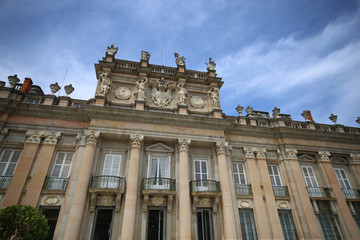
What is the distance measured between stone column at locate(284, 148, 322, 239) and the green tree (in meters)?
15.4

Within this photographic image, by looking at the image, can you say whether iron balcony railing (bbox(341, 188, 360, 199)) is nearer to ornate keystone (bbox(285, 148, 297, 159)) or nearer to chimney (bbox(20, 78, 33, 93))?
ornate keystone (bbox(285, 148, 297, 159))

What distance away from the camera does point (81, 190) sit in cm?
1188

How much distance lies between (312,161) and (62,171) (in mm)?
19387

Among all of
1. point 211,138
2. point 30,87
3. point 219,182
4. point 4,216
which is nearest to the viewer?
point 4,216

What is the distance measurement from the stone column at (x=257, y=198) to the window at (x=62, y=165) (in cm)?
1274

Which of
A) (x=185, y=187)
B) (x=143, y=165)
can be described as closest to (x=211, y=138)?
(x=185, y=187)

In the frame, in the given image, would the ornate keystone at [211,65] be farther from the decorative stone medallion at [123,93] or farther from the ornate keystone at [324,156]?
the ornate keystone at [324,156]

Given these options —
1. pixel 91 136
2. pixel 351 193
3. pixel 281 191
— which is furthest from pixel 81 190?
pixel 351 193

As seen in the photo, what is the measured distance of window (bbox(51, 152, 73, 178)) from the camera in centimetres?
1311

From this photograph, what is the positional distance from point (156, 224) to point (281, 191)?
9.50 metres

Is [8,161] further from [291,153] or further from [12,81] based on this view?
[291,153]

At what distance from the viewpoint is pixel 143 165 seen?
46.6 feet

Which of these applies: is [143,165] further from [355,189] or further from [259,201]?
[355,189]

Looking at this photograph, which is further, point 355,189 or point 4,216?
point 355,189
